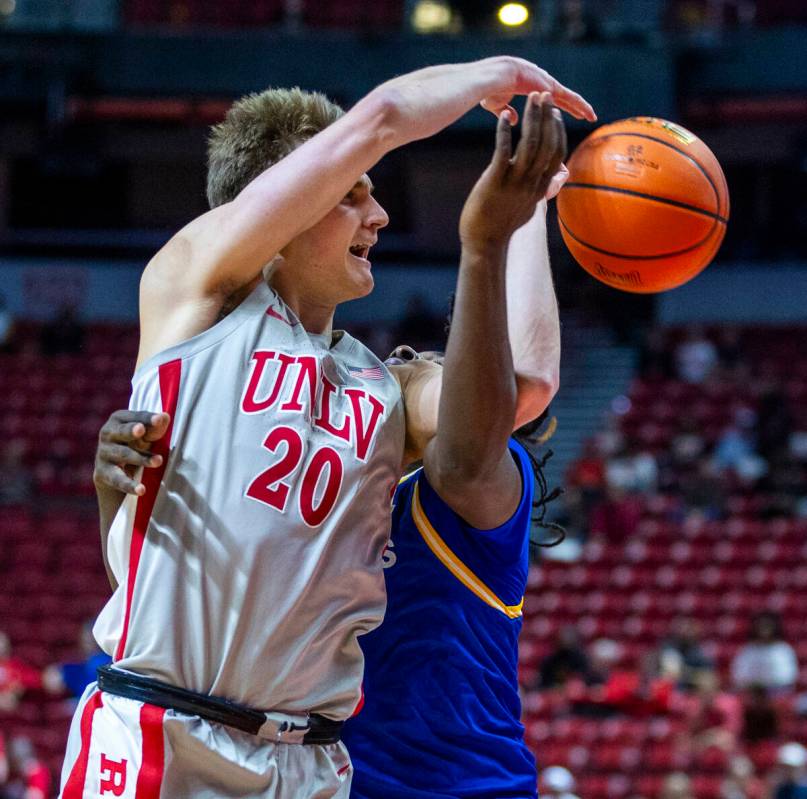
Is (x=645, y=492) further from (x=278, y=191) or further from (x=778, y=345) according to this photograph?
(x=278, y=191)

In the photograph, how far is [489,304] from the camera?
6.84ft

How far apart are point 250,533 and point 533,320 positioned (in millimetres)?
657

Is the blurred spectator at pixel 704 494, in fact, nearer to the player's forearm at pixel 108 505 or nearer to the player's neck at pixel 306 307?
the player's neck at pixel 306 307

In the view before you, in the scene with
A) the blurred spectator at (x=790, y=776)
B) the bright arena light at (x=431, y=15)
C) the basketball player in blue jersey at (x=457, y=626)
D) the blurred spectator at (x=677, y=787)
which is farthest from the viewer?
the bright arena light at (x=431, y=15)

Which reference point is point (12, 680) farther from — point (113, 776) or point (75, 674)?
point (113, 776)

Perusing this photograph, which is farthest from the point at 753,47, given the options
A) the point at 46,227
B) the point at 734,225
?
the point at 46,227

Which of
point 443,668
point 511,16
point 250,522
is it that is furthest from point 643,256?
point 511,16

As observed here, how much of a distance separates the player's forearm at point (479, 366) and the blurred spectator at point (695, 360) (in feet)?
40.4

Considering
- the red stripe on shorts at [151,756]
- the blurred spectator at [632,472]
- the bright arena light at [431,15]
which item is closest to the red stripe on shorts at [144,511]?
the red stripe on shorts at [151,756]

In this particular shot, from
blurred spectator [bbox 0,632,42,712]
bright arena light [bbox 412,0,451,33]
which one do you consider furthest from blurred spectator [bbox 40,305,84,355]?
blurred spectator [bbox 0,632,42,712]

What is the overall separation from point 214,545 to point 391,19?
1430 centimetres

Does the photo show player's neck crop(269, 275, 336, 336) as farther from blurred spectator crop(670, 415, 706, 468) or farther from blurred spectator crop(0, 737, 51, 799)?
blurred spectator crop(670, 415, 706, 468)

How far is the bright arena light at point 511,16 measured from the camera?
48.1 ft

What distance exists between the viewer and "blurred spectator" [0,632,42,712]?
9.52 metres
